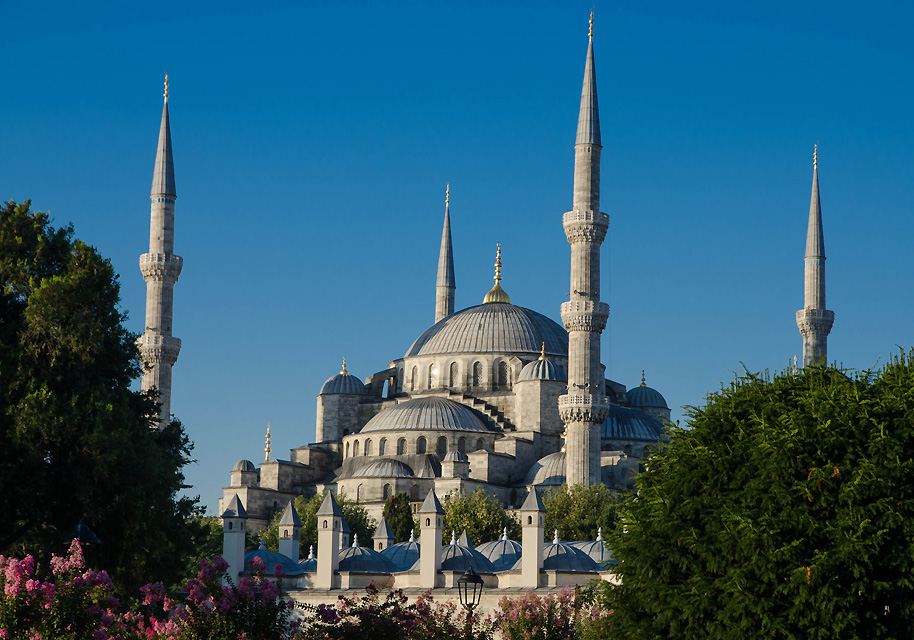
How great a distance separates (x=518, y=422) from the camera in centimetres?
6000

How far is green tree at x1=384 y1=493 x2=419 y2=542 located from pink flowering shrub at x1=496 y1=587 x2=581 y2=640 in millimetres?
28971

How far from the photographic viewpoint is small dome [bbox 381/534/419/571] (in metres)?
41.3

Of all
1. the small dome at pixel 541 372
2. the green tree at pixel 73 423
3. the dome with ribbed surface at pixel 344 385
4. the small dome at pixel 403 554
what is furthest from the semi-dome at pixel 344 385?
the green tree at pixel 73 423

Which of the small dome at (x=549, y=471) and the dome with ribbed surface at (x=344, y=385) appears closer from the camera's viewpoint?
the small dome at (x=549, y=471)

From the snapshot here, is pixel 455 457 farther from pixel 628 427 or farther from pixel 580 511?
pixel 580 511

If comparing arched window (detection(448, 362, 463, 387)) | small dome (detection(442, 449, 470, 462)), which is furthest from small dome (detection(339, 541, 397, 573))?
arched window (detection(448, 362, 463, 387))

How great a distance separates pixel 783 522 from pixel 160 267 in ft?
126

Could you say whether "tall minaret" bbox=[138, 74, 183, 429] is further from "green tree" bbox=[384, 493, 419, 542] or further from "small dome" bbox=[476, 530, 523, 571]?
"small dome" bbox=[476, 530, 523, 571]

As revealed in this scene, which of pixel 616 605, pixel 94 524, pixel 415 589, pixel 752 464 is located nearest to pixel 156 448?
pixel 94 524

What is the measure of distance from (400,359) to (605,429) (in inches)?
504

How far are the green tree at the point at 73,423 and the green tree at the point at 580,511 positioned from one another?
83.3 ft

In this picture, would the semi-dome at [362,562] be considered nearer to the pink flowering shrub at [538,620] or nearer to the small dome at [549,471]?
the small dome at [549,471]

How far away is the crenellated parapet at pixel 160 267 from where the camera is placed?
5344 centimetres

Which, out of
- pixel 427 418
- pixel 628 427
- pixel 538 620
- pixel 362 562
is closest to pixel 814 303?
pixel 628 427
